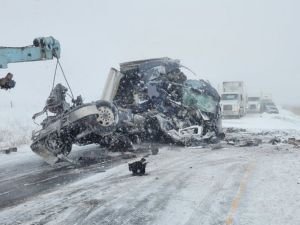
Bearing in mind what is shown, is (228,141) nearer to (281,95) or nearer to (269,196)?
(269,196)

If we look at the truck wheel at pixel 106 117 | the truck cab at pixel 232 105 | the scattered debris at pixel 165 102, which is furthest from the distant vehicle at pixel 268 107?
the truck wheel at pixel 106 117

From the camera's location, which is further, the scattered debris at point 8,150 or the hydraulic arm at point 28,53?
the scattered debris at point 8,150

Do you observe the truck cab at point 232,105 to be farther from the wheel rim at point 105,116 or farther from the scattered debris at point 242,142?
the wheel rim at point 105,116

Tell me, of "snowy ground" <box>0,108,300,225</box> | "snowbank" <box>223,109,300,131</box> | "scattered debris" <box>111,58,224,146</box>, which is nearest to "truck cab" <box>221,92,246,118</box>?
"snowbank" <box>223,109,300,131</box>

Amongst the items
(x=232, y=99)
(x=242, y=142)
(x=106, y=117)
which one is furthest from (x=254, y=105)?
(x=106, y=117)

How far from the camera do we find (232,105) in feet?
114

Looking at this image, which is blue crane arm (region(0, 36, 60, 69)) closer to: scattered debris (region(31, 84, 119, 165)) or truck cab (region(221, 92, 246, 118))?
scattered debris (region(31, 84, 119, 165))

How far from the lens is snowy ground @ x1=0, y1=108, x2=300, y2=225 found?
6.46m

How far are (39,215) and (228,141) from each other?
10.5 meters

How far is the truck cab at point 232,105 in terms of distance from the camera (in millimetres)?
34312

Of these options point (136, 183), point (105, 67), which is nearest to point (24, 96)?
point (105, 67)

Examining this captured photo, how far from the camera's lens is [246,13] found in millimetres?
111375

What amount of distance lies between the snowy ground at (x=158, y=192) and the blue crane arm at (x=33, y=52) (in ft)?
7.76

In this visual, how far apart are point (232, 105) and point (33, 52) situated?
85.9ft
